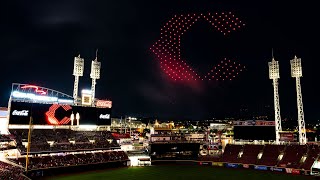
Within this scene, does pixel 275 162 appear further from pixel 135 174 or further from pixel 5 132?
pixel 5 132

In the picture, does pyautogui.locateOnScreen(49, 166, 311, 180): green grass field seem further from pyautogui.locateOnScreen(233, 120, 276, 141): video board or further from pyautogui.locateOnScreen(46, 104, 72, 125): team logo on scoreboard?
pyautogui.locateOnScreen(46, 104, 72, 125): team logo on scoreboard

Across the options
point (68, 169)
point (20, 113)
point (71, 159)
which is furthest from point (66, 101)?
point (68, 169)

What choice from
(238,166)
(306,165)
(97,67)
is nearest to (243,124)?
(238,166)

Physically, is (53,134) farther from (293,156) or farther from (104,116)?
(293,156)

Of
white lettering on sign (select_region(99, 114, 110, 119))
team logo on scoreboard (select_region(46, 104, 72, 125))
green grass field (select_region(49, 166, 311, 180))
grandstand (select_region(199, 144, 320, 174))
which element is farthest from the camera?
white lettering on sign (select_region(99, 114, 110, 119))

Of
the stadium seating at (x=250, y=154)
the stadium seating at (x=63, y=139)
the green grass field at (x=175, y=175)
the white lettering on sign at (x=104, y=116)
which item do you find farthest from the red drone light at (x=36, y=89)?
the stadium seating at (x=250, y=154)

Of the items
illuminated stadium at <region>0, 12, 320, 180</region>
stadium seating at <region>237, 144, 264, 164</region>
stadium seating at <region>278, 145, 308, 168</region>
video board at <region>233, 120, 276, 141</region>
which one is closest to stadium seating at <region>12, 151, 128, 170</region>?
illuminated stadium at <region>0, 12, 320, 180</region>
